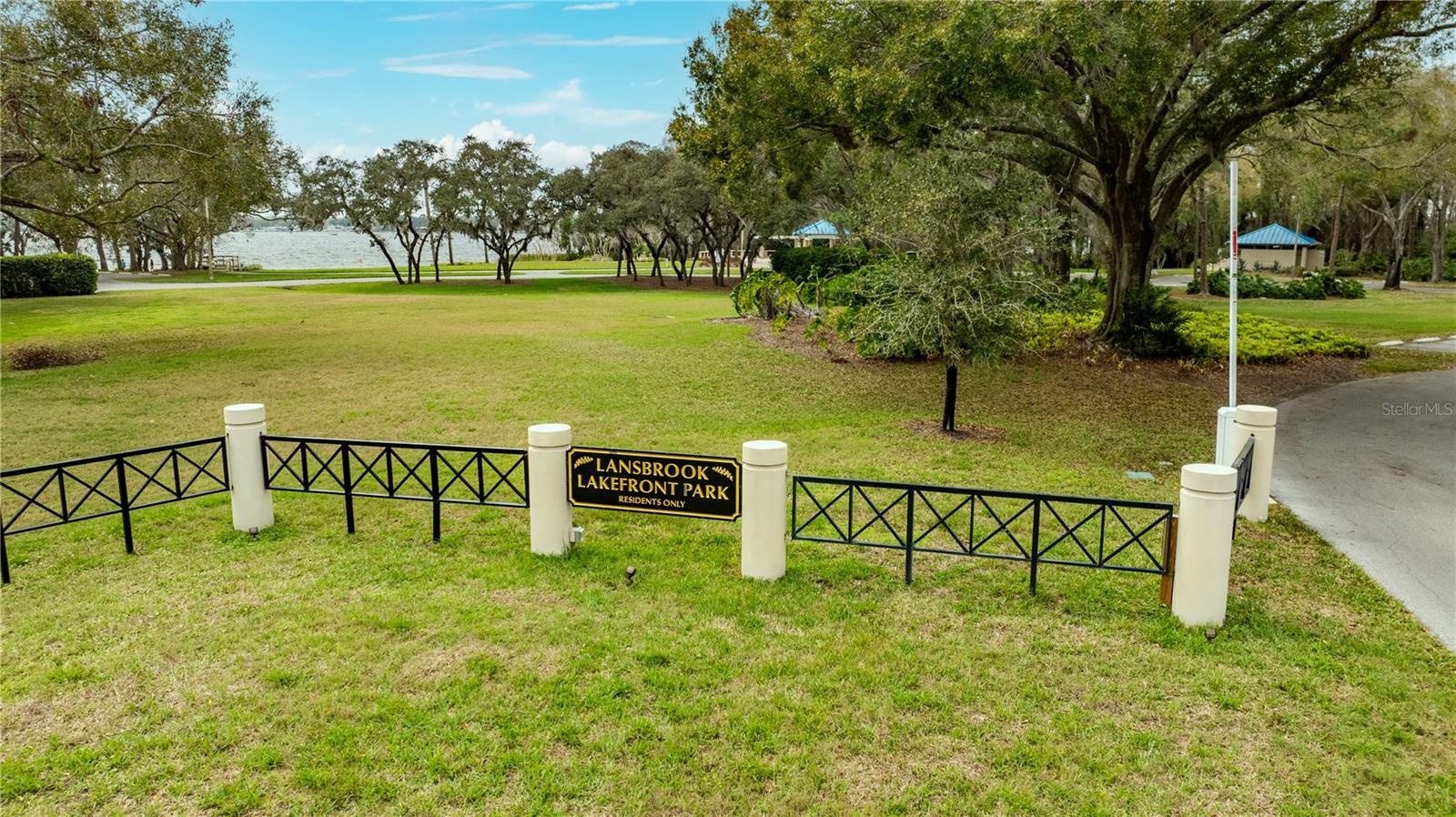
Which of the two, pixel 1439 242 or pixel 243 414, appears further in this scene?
pixel 1439 242

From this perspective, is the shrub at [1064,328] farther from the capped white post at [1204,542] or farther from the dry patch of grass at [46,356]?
the dry patch of grass at [46,356]

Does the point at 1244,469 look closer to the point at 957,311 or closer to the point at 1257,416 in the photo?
the point at 1257,416

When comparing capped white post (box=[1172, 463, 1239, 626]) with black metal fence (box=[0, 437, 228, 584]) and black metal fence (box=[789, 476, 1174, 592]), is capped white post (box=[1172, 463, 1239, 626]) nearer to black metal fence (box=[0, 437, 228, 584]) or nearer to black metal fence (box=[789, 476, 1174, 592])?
black metal fence (box=[789, 476, 1174, 592])

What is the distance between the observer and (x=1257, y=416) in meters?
7.54

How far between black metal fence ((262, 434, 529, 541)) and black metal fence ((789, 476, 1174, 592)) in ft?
8.88

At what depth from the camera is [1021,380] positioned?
15.2 meters

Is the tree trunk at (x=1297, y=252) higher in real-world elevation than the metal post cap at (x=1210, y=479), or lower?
higher

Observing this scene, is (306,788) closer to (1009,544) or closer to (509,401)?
(1009,544)

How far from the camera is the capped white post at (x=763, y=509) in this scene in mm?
6281

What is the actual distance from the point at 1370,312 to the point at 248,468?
3232 cm

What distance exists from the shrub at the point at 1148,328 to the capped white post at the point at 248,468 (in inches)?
611

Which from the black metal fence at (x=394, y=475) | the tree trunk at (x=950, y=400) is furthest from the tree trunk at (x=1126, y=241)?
the black metal fence at (x=394, y=475)

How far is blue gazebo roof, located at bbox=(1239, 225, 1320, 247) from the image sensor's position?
165ft

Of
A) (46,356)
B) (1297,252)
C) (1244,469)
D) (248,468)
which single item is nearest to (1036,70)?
(1244,469)
